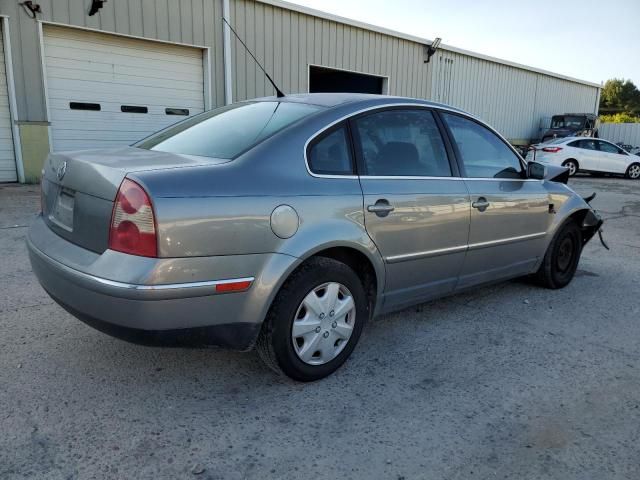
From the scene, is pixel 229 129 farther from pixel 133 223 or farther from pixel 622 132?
pixel 622 132

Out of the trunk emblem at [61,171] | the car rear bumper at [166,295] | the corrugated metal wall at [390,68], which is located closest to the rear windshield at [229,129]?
the trunk emblem at [61,171]

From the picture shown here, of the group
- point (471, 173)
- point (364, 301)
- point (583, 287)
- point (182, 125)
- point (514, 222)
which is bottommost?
point (583, 287)

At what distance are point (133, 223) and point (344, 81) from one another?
15.2 meters

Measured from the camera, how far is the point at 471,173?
A: 3.71 m

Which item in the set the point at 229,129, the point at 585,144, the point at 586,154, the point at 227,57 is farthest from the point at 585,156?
the point at 229,129

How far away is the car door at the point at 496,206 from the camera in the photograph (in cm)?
369

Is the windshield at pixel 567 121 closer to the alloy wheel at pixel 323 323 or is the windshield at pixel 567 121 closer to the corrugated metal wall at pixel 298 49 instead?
the corrugated metal wall at pixel 298 49

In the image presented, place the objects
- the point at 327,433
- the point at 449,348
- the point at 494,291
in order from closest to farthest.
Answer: the point at 327,433 < the point at 449,348 < the point at 494,291

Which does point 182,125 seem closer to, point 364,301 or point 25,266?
point 364,301

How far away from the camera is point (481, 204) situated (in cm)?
366

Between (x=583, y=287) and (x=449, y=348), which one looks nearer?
(x=449, y=348)

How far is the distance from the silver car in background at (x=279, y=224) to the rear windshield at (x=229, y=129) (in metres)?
0.02

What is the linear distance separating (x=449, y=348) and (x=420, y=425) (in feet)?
3.25

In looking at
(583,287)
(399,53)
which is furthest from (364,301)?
(399,53)
